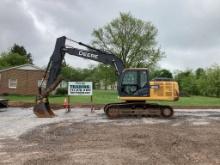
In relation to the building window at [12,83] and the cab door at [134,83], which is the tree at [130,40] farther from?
the cab door at [134,83]

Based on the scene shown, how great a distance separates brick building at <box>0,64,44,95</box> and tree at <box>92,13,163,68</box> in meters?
14.8

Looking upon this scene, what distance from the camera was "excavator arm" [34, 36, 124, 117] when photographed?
63.3ft

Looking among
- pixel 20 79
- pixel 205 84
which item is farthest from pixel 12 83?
pixel 205 84

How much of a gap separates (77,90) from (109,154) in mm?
14172

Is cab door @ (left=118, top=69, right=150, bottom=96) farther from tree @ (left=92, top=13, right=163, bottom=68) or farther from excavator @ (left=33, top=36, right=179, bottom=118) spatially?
tree @ (left=92, top=13, right=163, bottom=68)

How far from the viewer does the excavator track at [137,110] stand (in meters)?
18.9

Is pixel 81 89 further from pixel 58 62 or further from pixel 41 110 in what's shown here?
pixel 41 110

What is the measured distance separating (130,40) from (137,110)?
3845cm

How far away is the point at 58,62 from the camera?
65.3 feet

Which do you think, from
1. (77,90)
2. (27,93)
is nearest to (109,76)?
(27,93)

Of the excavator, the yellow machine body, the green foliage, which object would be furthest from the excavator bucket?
the green foliage

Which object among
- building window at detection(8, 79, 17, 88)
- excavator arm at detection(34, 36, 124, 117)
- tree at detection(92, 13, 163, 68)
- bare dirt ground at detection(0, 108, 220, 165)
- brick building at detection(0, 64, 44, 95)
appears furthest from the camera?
tree at detection(92, 13, 163, 68)

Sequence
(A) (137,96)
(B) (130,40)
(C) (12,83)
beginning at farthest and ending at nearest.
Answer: (B) (130,40) < (C) (12,83) < (A) (137,96)

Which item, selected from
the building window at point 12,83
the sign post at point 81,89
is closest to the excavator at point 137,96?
the sign post at point 81,89
